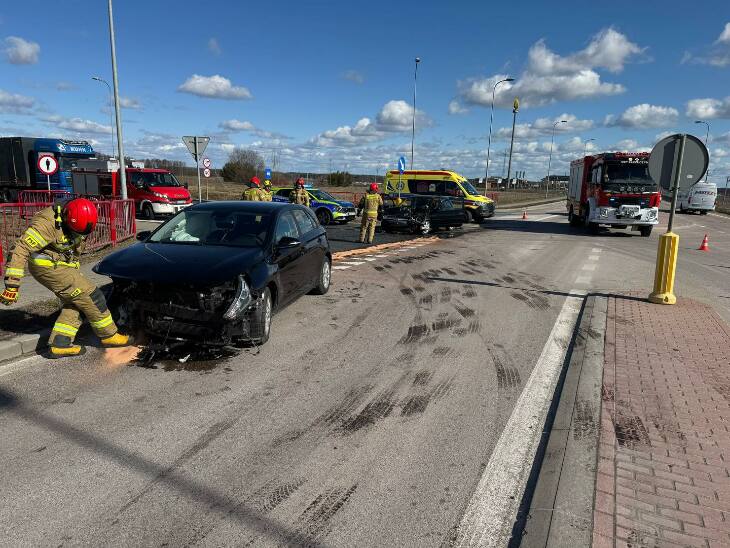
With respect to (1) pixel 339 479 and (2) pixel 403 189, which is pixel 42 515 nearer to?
(1) pixel 339 479

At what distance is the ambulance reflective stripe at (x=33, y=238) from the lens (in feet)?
15.4

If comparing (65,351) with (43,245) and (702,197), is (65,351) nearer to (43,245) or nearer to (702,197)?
(43,245)

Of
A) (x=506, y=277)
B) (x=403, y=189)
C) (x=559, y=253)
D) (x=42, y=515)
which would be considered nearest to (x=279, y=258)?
(x=42, y=515)

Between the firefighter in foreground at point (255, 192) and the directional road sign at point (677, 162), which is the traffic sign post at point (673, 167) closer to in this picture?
the directional road sign at point (677, 162)

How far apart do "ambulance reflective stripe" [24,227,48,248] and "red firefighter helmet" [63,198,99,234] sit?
9.9 inches

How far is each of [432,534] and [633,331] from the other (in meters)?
4.69

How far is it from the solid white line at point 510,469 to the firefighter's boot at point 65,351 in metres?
4.11

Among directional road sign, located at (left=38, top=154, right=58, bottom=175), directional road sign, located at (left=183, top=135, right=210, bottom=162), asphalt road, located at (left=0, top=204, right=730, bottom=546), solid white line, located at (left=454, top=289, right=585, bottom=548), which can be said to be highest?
directional road sign, located at (left=183, top=135, right=210, bottom=162)

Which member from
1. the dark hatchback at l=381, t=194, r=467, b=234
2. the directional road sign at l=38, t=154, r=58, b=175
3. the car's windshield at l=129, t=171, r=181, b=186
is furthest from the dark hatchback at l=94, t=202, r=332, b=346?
the car's windshield at l=129, t=171, r=181, b=186

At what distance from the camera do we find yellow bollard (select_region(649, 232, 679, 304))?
7.53m

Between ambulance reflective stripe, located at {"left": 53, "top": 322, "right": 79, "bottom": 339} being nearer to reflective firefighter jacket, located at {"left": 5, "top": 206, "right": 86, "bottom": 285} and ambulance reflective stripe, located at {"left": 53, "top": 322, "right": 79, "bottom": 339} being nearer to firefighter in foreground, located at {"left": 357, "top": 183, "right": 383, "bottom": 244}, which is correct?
reflective firefighter jacket, located at {"left": 5, "top": 206, "right": 86, "bottom": 285}

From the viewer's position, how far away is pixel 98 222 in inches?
452

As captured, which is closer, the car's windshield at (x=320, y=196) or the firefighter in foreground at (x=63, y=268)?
the firefighter in foreground at (x=63, y=268)

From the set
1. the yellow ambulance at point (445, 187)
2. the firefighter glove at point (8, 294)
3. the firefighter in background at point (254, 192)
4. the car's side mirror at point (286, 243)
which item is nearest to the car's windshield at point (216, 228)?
the car's side mirror at point (286, 243)
